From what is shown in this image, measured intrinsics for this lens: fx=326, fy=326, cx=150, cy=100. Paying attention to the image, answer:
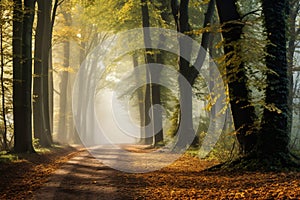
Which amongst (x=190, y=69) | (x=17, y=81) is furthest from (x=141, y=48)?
(x=17, y=81)

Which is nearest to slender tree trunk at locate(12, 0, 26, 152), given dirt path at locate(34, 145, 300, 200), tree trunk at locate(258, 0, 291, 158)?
dirt path at locate(34, 145, 300, 200)

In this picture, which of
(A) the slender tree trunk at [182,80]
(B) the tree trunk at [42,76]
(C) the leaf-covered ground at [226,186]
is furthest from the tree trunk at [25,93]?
(C) the leaf-covered ground at [226,186]

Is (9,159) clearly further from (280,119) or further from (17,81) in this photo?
(280,119)

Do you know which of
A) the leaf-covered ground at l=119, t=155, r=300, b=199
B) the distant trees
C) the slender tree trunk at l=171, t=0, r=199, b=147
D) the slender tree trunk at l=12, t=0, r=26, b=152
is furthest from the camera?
the slender tree trunk at l=171, t=0, r=199, b=147

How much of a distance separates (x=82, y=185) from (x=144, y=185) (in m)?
1.58

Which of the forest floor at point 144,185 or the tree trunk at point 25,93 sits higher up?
the tree trunk at point 25,93

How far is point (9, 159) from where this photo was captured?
488 inches

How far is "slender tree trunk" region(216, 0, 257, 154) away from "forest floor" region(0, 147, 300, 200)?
1254 mm

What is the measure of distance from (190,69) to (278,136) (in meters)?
8.96

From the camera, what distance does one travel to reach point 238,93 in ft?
31.4

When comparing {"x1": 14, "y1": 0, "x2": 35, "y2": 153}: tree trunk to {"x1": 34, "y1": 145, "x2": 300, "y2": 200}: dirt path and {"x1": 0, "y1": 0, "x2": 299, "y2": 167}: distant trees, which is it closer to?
{"x1": 0, "y1": 0, "x2": 299, "y2": 167}: distant trees

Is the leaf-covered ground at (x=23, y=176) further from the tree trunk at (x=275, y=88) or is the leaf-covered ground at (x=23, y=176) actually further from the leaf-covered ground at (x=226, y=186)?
the tree trunk at (x=275, y=88)

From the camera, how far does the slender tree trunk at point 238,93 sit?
930 centimetres

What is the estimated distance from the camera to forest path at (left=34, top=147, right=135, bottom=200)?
7.05 metres
